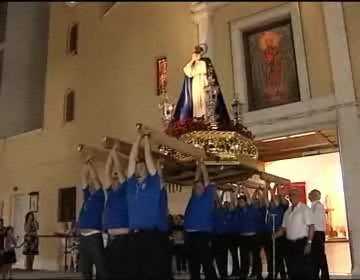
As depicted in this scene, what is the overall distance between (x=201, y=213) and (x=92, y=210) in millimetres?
1103

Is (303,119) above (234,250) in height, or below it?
above

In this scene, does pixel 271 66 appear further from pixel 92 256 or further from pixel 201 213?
pixel 92 256

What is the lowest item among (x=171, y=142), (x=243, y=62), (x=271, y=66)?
(x=171, y=142)

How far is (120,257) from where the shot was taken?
3219 millimetres

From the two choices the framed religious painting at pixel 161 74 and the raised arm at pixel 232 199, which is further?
the framed religious painting at pixel 161 74

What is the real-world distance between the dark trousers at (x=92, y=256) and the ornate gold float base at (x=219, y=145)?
1777 millimetres

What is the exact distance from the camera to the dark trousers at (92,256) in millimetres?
2976

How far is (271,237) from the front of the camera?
5.52 meters

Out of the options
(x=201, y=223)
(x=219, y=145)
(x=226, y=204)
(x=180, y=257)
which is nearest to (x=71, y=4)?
(x=180, y=257)

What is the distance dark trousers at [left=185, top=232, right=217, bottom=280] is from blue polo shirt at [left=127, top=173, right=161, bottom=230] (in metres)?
0.66

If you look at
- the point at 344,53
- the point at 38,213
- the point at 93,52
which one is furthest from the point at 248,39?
the point at 38,213

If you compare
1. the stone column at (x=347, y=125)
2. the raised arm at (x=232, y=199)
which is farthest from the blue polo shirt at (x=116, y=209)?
the stone column at (x=347, y=125)

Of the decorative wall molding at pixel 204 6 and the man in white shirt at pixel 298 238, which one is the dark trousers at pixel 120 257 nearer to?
the decorative wall molding at pixel 204 6

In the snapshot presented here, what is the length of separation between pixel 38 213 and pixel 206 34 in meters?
5.62
